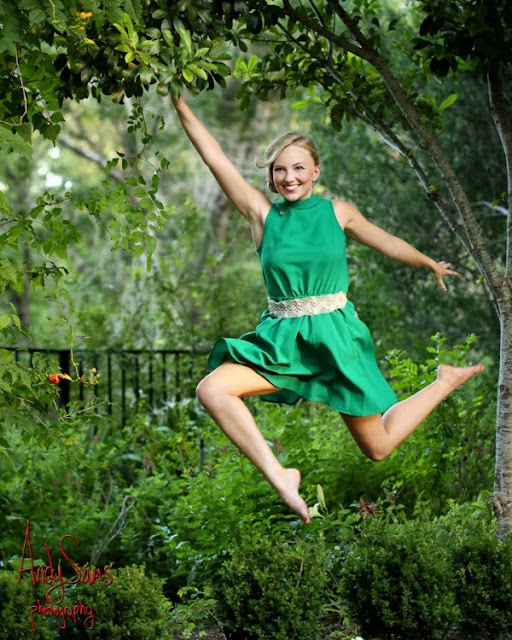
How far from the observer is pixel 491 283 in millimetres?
3908

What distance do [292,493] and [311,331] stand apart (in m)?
0.61

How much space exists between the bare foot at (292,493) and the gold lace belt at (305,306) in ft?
2.00

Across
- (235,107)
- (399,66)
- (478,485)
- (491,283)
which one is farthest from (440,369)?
(235,107)

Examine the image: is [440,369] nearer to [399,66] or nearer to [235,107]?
[399,66]

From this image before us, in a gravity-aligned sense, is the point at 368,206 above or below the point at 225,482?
above

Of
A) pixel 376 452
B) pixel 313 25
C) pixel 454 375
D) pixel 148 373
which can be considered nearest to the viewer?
pixel 376 452

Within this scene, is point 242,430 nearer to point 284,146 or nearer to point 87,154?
point 284,146

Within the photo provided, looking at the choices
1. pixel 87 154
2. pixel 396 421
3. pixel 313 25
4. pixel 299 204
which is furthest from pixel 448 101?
pixel 87 154

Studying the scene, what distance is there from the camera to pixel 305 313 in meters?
3.26

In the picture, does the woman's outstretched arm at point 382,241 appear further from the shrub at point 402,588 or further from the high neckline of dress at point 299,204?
the shrub at point 402,588

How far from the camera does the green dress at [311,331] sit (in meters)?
3.19

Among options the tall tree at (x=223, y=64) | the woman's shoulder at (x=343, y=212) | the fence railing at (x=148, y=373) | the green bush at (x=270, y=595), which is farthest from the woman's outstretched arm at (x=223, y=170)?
the fence railing at (x=148, y=373)

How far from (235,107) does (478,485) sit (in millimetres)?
11074

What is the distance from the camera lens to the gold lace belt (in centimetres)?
326
